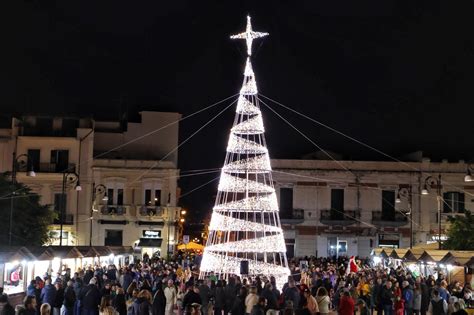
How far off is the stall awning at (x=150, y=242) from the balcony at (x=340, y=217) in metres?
13.3

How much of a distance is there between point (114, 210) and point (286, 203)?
13.9 meters

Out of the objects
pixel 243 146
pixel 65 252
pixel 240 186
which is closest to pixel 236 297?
pixel 240 186

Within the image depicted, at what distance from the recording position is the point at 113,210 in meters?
57.2

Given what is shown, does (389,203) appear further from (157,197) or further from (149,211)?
(149,211)

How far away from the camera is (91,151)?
188 ft

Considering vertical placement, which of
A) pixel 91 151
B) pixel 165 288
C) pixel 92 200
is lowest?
pixel 165 288

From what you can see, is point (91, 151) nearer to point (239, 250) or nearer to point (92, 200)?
point (92, 200)

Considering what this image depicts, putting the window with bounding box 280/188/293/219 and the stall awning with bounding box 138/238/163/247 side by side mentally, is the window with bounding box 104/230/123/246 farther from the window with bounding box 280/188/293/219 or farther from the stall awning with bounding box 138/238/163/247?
the window with bounding box 280/188/293/219

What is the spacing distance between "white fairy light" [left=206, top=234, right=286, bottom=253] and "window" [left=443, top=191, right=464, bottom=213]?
117 ft

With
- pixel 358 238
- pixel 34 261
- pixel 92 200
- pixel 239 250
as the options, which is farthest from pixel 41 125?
pixel 239 250

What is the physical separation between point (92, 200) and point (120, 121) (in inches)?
423

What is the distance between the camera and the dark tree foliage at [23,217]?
1471 inches

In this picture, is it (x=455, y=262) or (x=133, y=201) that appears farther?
(x=133, y=201)

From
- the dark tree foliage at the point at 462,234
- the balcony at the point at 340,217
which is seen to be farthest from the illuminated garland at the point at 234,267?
the balcony at the point at 340,217
